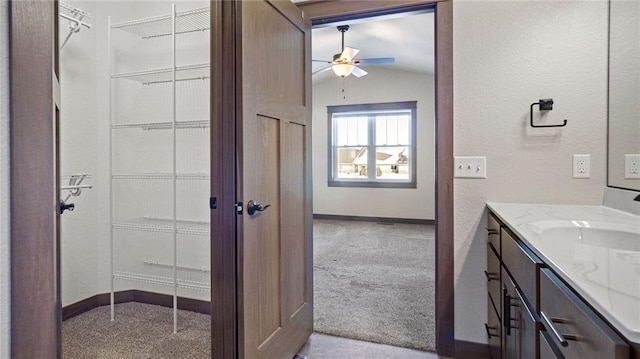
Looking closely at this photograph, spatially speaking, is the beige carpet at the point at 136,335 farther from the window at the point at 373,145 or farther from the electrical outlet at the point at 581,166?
the window at the point at 373,145

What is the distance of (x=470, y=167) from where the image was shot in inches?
78.7

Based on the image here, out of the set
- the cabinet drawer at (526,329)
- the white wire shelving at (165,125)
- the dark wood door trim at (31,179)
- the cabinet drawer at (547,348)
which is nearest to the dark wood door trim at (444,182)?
the cabinet drawer at (526,329)

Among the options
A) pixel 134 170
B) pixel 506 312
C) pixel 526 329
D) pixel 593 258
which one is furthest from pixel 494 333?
pixel 134 170

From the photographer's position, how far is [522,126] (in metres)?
1.92

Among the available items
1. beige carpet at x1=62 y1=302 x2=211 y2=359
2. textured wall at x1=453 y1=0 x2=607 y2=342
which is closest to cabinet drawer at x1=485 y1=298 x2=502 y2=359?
textured wall at x1=453 y1=0 x2=607 y2=342

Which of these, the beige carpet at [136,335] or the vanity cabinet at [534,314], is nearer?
the vanity cabinet at [534,314]

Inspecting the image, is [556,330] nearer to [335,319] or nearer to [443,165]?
[443,165]

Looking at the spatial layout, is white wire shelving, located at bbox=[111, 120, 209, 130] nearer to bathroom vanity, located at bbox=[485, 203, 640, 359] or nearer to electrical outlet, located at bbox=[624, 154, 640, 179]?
bathroom vanity, located at bbox=[485, 203, 640, 359]

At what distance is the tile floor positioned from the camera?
80.1 inches

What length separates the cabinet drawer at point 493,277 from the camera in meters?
1.61

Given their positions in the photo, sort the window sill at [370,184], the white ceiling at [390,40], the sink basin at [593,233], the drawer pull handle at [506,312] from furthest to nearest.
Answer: the window sill at [370,184]
the white ceiling at [390,40]
the drawer pull handle at [506,312]
the sink basin at [593,233]

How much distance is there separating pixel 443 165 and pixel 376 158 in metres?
4.74

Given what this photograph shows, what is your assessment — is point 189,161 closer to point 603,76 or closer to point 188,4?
point 188,4

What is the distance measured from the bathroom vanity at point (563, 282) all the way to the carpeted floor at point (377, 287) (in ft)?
2.34
